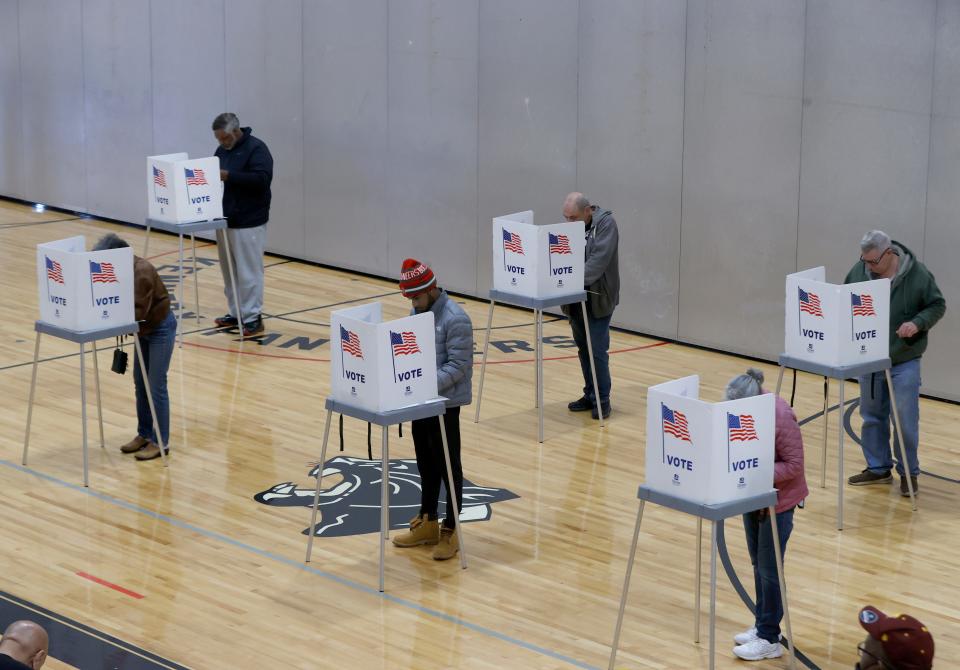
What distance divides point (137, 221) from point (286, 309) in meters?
4.26

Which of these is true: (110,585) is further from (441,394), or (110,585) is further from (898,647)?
(898,647)

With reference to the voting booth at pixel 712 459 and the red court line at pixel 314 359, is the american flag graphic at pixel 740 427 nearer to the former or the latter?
the voting booth at pixel 712 459

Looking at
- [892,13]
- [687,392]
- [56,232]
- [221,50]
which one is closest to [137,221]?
[56,232]

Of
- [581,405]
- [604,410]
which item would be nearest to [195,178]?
[581,405]

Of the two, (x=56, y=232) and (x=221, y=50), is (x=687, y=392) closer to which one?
(x=221, y=50)

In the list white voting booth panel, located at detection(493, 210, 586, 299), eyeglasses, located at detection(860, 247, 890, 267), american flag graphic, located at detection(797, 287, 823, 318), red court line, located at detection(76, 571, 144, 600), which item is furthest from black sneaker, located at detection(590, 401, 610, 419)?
red court line, located at detection(76, 571, 144, 600)

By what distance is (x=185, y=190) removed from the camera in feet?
38.1

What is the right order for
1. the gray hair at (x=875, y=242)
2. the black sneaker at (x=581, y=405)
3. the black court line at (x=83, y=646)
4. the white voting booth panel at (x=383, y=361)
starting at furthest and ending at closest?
1. the black sneaker at (x=581, y=405)
2. the gray hair at (x=875, y=242)
3. the white voting booth panel at (x=383, y=361)
4. the black court line at (x=83, y=646)

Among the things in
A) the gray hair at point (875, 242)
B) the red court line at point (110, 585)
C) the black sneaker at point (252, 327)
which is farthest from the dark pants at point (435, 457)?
the black sneaker at point (252, 327)

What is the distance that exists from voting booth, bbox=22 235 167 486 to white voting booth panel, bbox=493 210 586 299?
2.59 meters

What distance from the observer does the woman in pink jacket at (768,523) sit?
20.9 feet

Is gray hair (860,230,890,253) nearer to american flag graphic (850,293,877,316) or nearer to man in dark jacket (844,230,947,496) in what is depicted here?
man in dark jacket (844,230,947,496)

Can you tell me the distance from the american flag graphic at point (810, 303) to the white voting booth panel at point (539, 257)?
1.92 metres

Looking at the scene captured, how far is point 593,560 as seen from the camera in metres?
7.77
